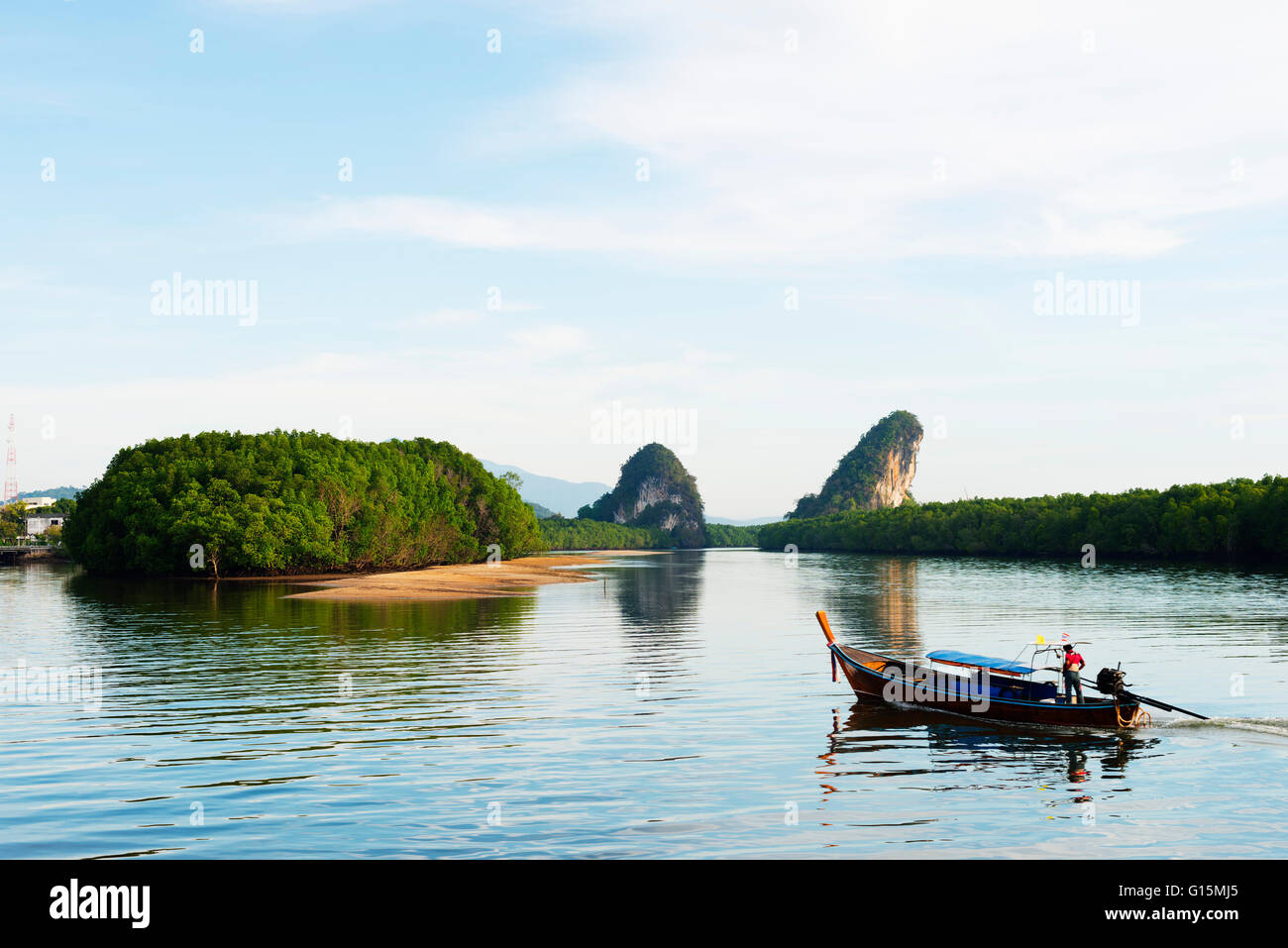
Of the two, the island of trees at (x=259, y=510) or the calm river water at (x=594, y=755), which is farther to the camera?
the island of trees at (x=259, y=510)

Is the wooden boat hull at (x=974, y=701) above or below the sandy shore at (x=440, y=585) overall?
above

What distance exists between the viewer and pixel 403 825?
16.5 metres

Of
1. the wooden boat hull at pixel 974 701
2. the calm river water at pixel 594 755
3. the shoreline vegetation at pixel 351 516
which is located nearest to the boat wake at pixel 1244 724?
the calm river water at pixel 594 755

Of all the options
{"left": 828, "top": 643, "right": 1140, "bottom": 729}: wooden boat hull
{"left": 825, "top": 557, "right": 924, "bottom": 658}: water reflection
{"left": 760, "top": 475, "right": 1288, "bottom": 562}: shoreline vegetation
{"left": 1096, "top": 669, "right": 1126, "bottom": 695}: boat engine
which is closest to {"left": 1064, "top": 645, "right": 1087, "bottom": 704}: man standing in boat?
{"left": 828, "top": 643, "right": 1140, "bottom": 729}: wooden boat hull

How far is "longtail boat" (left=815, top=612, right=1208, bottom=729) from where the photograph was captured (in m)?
25.2

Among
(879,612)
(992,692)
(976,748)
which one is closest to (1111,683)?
(992,692)

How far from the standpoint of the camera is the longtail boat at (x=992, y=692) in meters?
25.2

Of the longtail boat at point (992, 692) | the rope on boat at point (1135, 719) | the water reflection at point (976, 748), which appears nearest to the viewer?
the water reflection at point (976, 748)

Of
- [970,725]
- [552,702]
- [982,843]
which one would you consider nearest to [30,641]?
[552,702]

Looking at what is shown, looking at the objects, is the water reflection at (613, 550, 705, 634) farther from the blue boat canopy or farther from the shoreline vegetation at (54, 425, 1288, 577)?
the blue boat canopy

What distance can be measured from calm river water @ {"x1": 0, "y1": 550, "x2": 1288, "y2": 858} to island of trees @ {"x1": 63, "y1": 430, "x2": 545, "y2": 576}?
172 feet

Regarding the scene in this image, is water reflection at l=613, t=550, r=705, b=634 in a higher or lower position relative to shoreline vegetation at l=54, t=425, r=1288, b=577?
lower

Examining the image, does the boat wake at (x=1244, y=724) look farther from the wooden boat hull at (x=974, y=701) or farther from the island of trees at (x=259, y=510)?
the island of trees at (x=259, y=510)

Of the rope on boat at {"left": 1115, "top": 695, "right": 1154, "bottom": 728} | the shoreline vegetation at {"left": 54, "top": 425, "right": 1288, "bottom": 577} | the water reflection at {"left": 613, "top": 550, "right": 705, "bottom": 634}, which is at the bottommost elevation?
the water reflection at {"left": 613, "top": 550, "right": 705, "bottom": 634}
